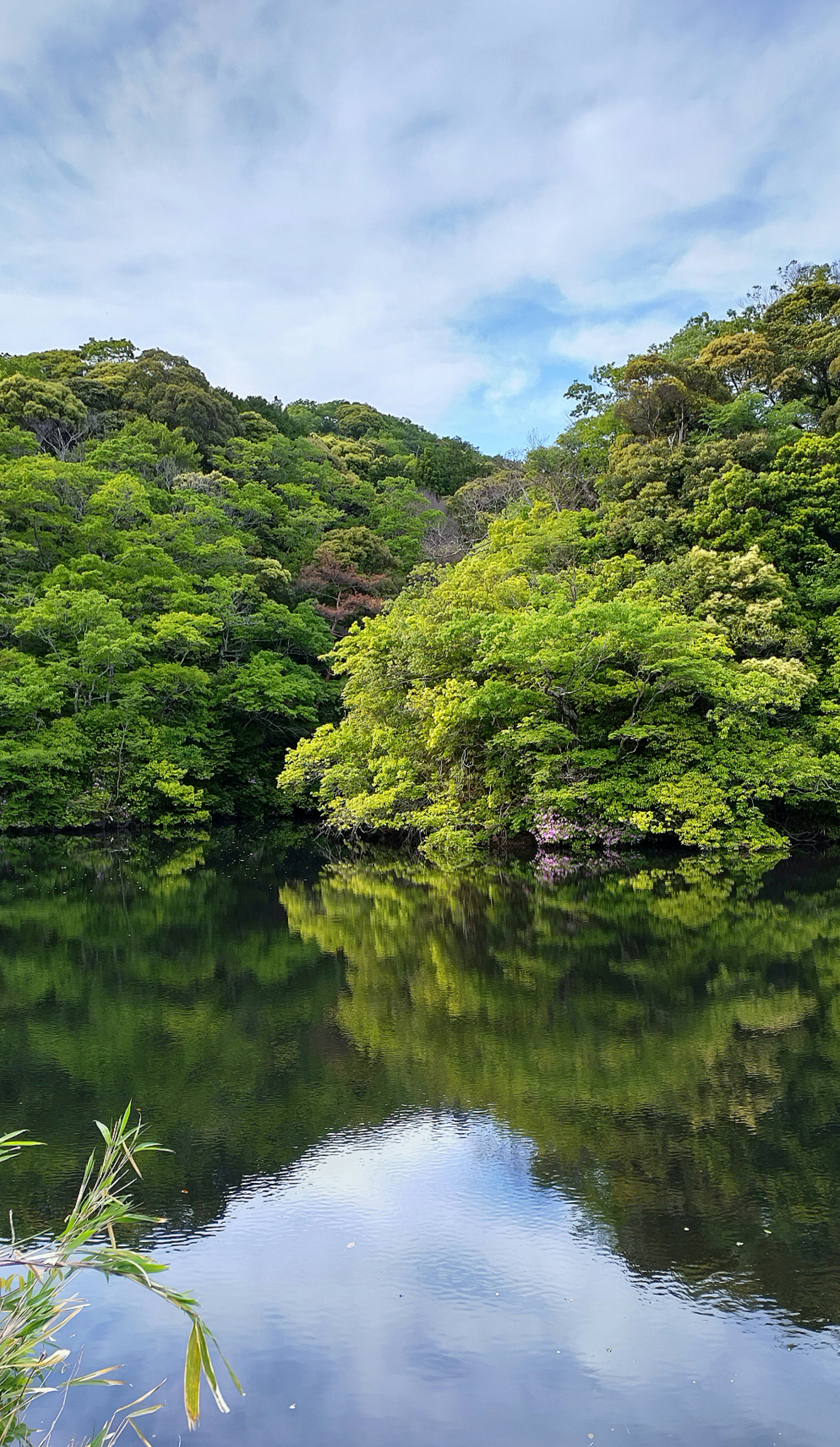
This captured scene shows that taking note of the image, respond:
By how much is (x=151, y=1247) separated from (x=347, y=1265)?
0.92m

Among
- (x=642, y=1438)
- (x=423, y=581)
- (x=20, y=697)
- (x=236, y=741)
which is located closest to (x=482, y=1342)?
(x=642, y=1438)

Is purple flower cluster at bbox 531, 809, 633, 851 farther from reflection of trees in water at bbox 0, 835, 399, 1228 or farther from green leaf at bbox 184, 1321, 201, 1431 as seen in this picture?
green leaf at bbox 184, 1321, 201, 1431

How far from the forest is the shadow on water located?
4.00 m

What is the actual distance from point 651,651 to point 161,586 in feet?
45.3

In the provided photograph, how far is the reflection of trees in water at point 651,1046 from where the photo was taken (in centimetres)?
417

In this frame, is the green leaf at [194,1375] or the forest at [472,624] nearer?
the green leaf at [194,1375]

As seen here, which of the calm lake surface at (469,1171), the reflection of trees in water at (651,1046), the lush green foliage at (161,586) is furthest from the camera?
the lush green foliage at (161,586)

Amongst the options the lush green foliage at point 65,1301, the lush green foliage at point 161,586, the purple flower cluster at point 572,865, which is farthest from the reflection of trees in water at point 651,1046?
the lush green foliage at point 161,586

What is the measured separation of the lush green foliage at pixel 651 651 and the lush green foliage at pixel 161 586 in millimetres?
4062

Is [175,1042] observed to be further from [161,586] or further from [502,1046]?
[161,586]

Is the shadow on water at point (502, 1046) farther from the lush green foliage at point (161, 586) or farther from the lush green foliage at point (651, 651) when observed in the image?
→ the lush green foliage at point (161, 586)

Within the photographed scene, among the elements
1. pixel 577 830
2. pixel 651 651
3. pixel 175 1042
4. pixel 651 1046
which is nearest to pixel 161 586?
pixel 577 830

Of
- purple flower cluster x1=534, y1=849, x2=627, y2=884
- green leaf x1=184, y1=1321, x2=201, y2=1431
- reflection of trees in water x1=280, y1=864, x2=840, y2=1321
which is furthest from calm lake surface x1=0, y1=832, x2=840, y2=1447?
purple flower cluster x1=534, y1=849, x2=627, y2=884

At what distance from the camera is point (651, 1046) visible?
6469 mm
